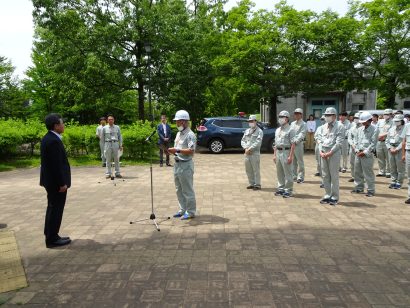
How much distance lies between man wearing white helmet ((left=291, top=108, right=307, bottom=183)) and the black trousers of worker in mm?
5940

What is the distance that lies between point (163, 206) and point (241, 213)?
171cm

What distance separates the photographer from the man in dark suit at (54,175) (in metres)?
5.10

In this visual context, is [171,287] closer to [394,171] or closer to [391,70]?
[394,171]

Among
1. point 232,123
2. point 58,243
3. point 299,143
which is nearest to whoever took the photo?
point 58,243

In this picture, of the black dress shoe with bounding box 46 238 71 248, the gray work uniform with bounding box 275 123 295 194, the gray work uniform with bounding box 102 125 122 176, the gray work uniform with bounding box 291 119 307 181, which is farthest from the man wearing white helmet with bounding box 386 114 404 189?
the black dress shoe with bounding box 46 238 71 248

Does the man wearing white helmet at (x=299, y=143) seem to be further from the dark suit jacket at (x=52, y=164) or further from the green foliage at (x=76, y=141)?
the green foliage at (x=76, y=141)

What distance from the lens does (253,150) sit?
8.95 m

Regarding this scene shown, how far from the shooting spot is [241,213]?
22.6ft

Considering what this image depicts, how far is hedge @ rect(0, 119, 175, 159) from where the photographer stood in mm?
14401

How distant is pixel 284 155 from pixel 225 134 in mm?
9765

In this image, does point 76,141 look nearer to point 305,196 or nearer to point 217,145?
point 217,145

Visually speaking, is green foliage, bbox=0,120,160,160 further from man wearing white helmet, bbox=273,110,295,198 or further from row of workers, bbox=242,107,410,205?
man wearing white helmet, bbox=273,110,295,198

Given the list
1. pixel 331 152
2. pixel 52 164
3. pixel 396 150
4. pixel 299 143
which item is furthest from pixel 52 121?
pixel 396 150

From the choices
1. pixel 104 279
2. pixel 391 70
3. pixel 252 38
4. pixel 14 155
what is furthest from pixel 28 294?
pixel 391 70
